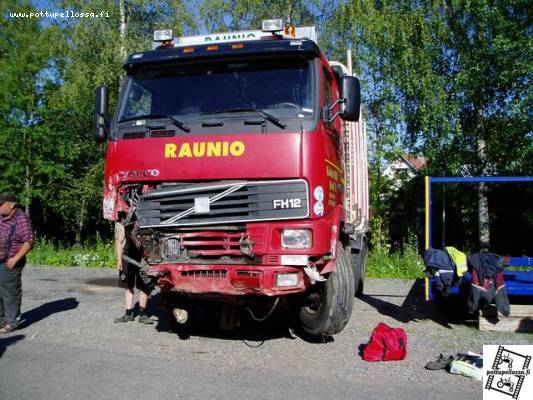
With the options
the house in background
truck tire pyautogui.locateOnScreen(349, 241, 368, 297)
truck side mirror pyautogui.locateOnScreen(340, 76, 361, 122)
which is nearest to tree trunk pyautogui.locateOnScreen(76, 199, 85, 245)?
the house in background

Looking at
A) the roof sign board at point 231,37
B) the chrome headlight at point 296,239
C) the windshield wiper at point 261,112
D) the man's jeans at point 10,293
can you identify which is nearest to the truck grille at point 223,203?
the chrome headlight at point 296,239

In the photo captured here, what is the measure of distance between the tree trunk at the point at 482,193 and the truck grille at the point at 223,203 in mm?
11874

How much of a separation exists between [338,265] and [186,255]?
169 cm

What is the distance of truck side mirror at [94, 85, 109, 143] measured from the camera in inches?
249

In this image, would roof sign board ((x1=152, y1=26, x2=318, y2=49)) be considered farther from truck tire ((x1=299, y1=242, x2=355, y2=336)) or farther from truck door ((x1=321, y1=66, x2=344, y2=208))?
truck tire ((x1=299, y1=242, x2=355, y2=336))

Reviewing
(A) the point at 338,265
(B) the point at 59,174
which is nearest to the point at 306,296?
(A) the point at 338,265

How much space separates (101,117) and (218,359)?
303cm

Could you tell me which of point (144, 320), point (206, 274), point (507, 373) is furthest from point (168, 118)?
point (507, 373)

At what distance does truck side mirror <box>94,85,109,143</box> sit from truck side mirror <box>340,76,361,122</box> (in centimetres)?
272

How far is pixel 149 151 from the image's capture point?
18.7ft

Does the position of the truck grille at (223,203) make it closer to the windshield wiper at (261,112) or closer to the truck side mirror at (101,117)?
the windshield wiper at (261,112)

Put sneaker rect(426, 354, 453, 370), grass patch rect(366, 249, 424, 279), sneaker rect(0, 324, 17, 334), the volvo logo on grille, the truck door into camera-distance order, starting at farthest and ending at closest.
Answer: grass patch rect(366, 249, 424, 279) < sneaker rect(0, 324, 17, 334) < the truck door < the volvo logo on grille < sneaker rect(426, 354, 453, 370)

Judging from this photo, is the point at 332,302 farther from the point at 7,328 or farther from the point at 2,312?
the point at 2,312

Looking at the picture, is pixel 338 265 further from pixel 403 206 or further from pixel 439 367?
pixel 403 206
